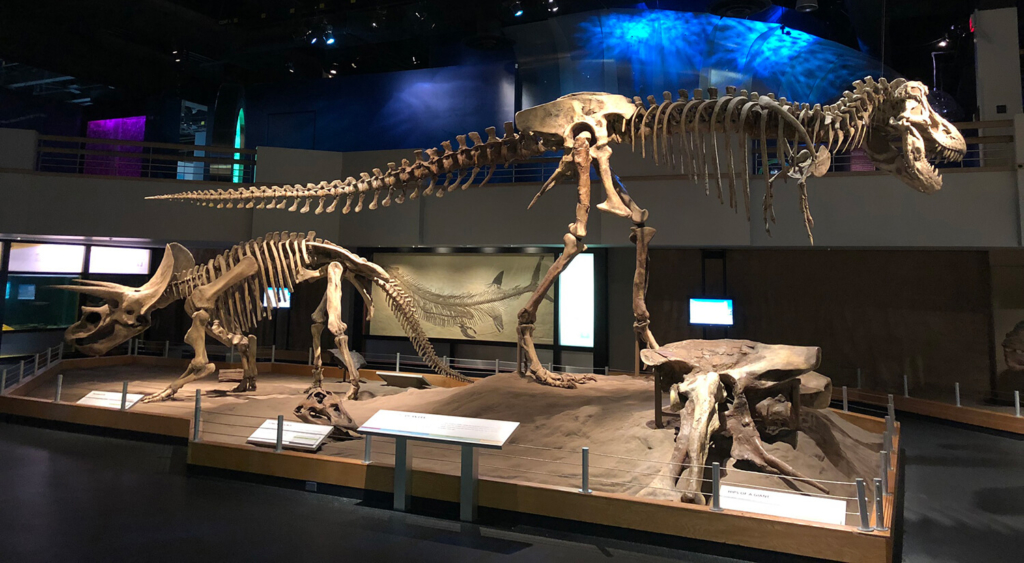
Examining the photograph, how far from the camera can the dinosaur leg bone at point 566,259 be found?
17.6ft

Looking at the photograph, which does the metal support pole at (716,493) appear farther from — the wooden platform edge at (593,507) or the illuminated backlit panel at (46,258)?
the illuminated backlit panel at (46,258)

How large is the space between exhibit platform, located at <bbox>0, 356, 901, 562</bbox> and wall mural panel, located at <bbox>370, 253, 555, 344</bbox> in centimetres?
251

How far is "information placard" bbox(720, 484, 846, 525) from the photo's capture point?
2650 millimetres

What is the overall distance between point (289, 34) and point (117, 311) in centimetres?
660

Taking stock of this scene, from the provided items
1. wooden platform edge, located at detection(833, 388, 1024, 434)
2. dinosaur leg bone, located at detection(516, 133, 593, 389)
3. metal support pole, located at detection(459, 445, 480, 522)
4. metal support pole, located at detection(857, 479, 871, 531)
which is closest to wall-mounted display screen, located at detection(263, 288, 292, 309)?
dinosaur leg bone, located at detection(516, 133, 593, 389)

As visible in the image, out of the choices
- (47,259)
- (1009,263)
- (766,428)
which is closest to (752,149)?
(1009,263)

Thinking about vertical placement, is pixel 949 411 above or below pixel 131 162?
below

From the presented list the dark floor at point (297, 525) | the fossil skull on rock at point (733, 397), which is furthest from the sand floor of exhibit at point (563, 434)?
the dark floor at point (297, 525)

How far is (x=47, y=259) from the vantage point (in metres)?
9.30

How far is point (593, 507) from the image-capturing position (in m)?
3.10

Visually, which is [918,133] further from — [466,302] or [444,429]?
[466,302]

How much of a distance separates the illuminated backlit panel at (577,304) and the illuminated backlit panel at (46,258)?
26.8ft

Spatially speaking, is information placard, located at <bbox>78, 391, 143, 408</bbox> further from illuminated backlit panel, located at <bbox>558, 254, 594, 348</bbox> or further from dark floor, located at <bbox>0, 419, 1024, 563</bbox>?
illuminated backlit panel, located at <bbox>558, 254, 594, 348</bbox>

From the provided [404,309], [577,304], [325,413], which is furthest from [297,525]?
[577,304]
